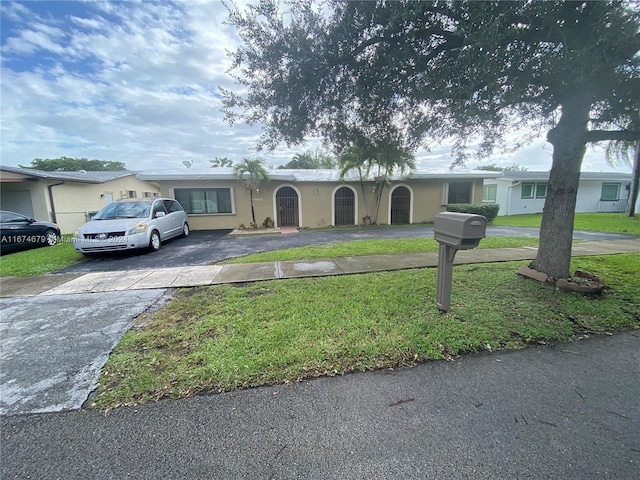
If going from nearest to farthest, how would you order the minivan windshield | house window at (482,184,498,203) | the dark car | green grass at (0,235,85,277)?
green grass at (0,235,85,277)
the minivan windshield
the dark car
house window at (482,184,498,203)

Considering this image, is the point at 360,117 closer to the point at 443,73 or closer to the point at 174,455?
the point at 443,73

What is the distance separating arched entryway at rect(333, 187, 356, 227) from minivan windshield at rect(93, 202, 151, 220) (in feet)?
29.5

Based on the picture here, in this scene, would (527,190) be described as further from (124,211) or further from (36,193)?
(36,193)

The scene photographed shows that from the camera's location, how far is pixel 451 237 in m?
3.16

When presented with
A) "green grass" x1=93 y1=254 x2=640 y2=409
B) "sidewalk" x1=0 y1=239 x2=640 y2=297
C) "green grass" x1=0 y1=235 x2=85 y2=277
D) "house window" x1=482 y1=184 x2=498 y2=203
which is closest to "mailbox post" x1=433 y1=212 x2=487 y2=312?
"green grass" x1=93 y1=254 x2=640 y2=409

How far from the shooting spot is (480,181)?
1564cm

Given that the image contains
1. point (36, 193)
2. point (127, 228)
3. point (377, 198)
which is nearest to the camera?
point (127, 228)

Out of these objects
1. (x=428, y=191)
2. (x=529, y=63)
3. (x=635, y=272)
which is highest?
Result: (x=529, y=63)

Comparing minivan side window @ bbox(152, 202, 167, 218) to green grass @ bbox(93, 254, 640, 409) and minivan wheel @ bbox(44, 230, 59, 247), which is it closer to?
minivan wheel @ bbox(44, 230, 59, 247)

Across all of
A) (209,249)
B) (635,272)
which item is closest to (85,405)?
(209,249)

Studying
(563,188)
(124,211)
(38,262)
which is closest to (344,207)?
(124,211)

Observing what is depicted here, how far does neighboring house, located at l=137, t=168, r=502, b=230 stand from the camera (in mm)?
13477

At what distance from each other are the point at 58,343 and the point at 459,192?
17344 mm

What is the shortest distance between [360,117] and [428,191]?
11687 millimetres
